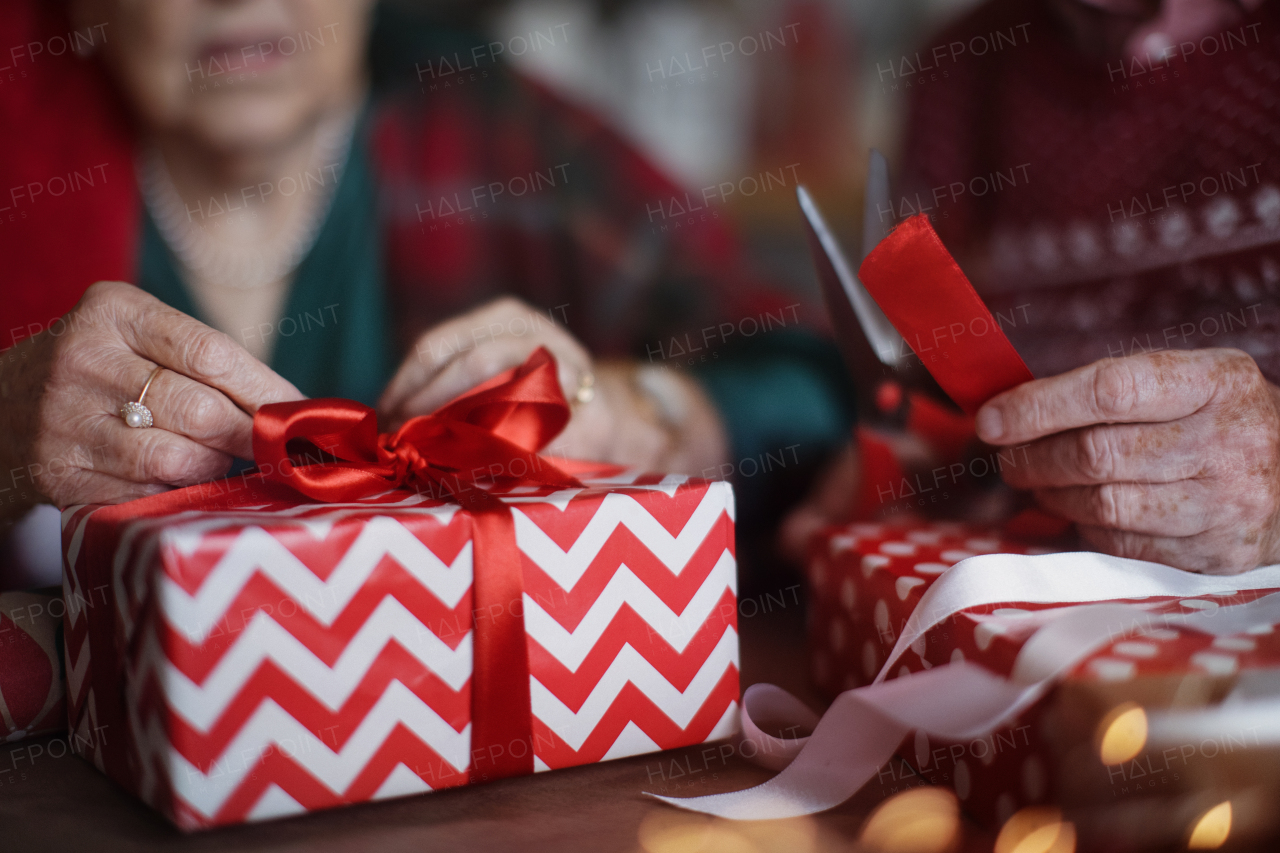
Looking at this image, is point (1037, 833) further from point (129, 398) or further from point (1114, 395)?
point (129, 398)

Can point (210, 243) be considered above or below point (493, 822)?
above

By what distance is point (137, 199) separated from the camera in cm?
106

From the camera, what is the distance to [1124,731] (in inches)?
16.1

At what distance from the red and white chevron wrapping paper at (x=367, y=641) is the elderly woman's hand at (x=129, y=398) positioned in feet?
0.20

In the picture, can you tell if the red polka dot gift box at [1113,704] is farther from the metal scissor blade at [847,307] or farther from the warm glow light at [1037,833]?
the metal scissor blade at [847,307]

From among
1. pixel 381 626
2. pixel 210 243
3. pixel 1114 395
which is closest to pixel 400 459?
pixel 381 626

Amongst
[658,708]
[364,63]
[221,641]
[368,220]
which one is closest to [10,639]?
[221,641]

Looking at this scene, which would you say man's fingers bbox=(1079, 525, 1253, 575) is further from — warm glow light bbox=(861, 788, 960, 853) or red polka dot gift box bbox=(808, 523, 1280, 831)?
warm glow light bbox=(861, 788, 960, 853)

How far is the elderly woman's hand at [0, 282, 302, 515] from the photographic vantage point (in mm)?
579

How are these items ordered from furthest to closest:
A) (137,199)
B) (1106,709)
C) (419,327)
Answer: (419,327) < (137,199) < (1106,709)

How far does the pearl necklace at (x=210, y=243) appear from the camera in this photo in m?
1.07

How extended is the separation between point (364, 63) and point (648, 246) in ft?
1.46

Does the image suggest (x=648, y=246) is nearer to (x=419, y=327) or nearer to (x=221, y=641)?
(x=419, y=327)

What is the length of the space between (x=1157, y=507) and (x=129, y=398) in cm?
67
